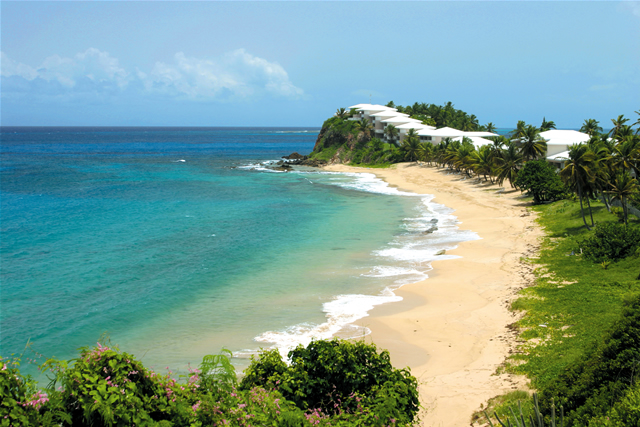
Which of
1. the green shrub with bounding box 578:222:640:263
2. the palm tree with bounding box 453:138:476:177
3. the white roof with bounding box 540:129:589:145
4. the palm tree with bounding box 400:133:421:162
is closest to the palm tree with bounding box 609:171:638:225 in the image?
the green shrub with bounding box 578:222:640:263

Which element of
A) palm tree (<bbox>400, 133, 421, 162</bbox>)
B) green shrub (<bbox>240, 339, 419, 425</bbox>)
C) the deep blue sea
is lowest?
the deep blue sea

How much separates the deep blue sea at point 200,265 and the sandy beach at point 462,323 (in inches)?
65.4

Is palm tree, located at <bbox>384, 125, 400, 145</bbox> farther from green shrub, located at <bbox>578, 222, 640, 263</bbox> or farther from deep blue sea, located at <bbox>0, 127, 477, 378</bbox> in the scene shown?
green shrub, located at <bbox>578, 222, 640, 263</bbox>

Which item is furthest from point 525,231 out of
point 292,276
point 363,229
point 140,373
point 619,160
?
point 140,373

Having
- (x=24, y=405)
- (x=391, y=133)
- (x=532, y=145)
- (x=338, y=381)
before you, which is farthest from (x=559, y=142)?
(x=24, y=405)

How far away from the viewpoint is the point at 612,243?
84.9ft

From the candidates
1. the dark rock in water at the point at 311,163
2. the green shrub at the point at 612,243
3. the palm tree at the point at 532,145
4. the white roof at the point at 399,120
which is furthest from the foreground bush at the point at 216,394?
the white roof at the point at 399,120

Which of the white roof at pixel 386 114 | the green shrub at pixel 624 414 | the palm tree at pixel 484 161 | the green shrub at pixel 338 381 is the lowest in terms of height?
the green shrub at pixel 338 381

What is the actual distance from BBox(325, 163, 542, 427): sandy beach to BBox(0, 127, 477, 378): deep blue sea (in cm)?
166

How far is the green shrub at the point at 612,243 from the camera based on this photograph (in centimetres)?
2553

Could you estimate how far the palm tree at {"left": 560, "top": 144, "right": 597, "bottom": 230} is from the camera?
32.9 meters

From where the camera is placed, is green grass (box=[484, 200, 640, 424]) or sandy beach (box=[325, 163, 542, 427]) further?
green grass (box=[484, 200, 640, 424])

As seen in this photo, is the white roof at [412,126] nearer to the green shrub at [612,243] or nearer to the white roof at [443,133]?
the white roof at [443,133]

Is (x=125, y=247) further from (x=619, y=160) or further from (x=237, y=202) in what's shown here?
(x=619, y=160)
